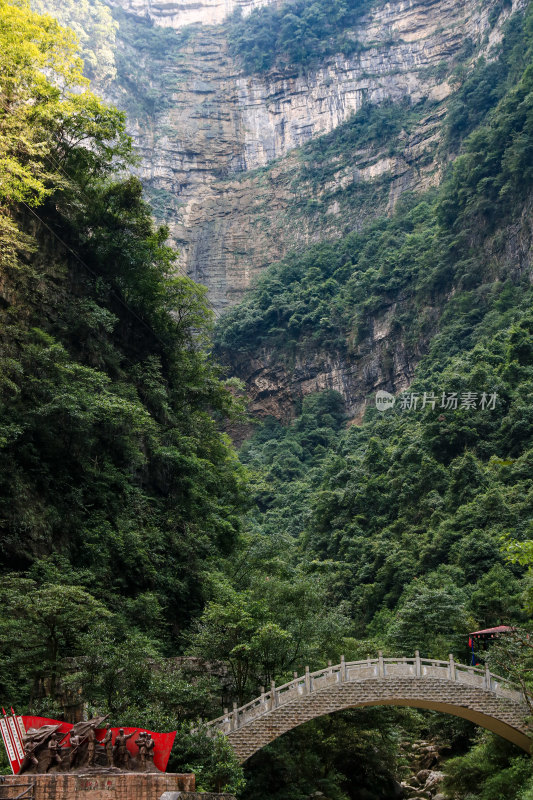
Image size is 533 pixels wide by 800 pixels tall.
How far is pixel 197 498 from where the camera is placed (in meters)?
27.1

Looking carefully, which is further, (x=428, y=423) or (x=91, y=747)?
(x=428, y=423)

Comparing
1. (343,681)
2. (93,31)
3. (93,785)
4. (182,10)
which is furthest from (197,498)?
(182,10)

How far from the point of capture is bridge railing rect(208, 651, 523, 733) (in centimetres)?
1590

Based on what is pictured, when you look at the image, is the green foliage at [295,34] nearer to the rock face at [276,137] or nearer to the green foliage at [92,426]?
the rock face at [276,137]

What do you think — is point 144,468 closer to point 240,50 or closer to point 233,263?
point 233,263

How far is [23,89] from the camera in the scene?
23.6 metres

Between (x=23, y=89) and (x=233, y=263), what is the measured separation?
158 feet

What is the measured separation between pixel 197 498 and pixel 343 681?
11215 mm

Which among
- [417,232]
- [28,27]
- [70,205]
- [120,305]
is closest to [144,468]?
[120,305]

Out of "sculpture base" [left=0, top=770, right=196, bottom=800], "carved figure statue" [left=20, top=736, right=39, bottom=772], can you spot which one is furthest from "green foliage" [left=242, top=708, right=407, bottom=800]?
"carved figure statue" [left=20, top=736, right=39, bottom=772]

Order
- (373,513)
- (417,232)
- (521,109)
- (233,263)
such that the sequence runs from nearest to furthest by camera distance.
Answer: (373,513) → (521,109) → (417,232) → (233,263)

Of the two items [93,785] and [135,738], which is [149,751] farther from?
[93,785]

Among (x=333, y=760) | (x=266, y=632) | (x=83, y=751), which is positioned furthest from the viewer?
(x=333, y=760)

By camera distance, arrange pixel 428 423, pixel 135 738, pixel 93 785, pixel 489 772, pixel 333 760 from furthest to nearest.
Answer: pixel 428 423, pixel 333 760, pixel 489 772, pixel 135 738, pixel 93 785
